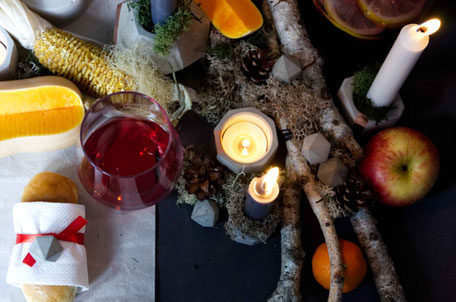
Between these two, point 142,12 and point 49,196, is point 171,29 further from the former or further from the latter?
point 49,196

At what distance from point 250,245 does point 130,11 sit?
0.46 meters

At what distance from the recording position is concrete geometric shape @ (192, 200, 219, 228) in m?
0.79

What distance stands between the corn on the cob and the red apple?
1.47 ft

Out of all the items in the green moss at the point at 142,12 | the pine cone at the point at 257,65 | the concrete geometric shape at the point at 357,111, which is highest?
the green moss at the point at 142,12

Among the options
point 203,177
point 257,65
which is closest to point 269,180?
point 203,177

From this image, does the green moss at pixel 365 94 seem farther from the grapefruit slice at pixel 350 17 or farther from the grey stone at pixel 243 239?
the grey stone at pixel 243 239

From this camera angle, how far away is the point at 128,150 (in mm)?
724

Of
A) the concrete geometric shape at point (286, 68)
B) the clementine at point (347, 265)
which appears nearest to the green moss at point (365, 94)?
the concrete geometric shape at point (286, 68)

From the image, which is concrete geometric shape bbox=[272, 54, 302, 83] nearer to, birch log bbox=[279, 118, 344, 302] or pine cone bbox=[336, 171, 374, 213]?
birch log bbox=[279, 118, 344, 302]

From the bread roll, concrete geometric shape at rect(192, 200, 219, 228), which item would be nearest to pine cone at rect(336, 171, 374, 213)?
concrete geometric shape at rect(192, 200, 219, 228)

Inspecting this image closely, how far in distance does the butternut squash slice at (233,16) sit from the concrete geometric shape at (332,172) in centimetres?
27

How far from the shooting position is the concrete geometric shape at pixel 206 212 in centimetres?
79

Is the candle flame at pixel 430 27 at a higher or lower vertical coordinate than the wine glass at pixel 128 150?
higher

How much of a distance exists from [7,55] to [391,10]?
2.22 feet
